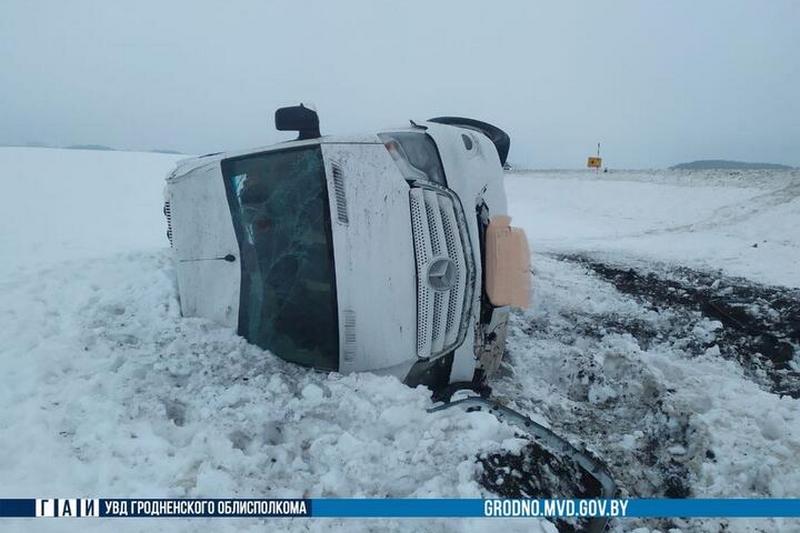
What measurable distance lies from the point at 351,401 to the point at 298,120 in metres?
1.87

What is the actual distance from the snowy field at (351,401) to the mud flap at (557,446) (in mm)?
168

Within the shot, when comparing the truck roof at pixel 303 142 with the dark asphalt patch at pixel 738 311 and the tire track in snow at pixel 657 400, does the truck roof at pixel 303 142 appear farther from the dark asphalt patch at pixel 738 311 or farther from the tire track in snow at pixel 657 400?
the dark asphalt patch at pixel 738 311

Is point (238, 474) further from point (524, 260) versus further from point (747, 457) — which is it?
point (747, 457)

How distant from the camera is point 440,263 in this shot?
3.16 metres

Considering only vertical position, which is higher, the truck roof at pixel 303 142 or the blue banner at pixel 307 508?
the truck roof at pixel 303 142

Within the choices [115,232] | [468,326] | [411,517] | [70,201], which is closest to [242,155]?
[468,326]

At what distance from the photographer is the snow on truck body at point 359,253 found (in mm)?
3100

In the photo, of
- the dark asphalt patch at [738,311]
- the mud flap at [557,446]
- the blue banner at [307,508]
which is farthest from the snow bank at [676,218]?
the blue banner at [307,508]

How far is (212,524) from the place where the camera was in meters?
2.16

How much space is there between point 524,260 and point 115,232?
24.1ft

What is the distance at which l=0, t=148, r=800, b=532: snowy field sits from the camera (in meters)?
2.39

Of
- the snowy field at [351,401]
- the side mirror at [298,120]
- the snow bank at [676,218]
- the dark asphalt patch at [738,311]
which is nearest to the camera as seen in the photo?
the snowy field at [351,401]

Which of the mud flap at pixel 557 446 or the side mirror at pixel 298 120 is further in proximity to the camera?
the side mirror at pixel 298 120

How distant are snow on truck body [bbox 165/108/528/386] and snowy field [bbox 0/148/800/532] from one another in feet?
0.78
